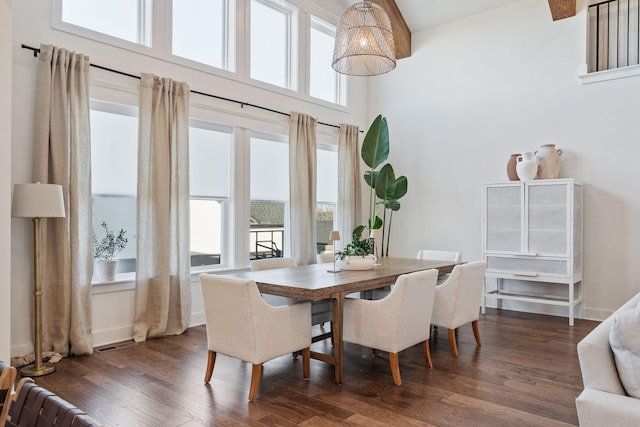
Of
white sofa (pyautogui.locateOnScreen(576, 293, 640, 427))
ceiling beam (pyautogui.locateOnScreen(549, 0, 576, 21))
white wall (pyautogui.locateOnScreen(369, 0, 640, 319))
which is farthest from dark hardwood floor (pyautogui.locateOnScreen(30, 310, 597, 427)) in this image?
ceiling beam (pyautogui.locateOnScreen(549, 0, 576, 21))

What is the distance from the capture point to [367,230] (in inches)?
281

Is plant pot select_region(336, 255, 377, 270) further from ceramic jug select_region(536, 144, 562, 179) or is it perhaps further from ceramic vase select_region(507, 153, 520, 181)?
ceramic jug select_region(536, 144, 562, 179)

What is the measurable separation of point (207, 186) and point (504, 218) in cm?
349

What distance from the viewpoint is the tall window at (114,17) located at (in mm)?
4121

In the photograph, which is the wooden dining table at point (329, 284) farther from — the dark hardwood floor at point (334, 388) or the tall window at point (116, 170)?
the tall window at point (116, 170)

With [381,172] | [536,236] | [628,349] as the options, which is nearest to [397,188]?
[381,172]

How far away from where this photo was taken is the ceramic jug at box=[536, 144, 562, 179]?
5.34m

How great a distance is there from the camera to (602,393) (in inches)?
63.1

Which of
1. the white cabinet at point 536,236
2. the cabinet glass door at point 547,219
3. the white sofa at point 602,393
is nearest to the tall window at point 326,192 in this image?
the white cabinet at point 536,236

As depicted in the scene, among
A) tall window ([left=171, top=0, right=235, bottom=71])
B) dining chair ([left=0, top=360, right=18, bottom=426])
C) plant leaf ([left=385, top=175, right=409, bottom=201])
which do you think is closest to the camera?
dining chair ([left=0, top=360, right=18, bottom=426])

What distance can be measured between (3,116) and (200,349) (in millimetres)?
2353

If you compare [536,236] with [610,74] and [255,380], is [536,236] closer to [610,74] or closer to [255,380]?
[610,74]

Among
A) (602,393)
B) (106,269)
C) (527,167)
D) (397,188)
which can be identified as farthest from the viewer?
(397,188)

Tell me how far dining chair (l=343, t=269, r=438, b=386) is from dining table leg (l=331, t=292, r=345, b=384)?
0.15 m
